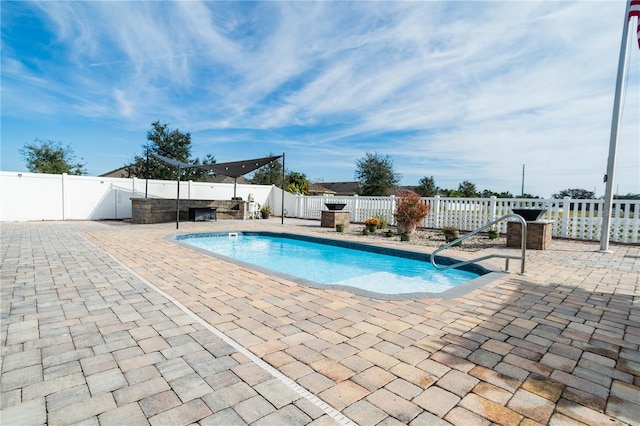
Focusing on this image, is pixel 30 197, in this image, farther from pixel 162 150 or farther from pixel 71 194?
pixel 162 150

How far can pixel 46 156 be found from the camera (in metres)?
21.4

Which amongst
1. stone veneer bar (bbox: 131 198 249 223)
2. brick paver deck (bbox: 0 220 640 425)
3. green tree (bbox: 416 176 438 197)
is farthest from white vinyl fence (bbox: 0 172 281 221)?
green tree (bbox: 416 176 438 197)

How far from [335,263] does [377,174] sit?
2228 centimetres

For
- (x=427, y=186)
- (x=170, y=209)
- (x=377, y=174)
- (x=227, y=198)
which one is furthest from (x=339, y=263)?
(x=427, y=186)

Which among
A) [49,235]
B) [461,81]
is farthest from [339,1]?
[49,235]

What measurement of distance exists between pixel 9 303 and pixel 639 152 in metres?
11.9

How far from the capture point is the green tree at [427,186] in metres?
36.1

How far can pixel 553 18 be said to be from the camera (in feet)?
21.5

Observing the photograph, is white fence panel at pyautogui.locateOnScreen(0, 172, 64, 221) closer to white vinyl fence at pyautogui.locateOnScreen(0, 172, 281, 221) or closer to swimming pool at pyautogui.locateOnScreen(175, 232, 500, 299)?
white vinyl fence at pyautogui.locateOnScreen(0, 172, 281, 221)

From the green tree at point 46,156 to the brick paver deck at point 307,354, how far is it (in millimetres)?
22970

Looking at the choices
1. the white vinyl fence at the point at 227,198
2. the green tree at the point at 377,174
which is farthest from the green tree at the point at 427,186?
the white vinyl fence at the point at 227,198

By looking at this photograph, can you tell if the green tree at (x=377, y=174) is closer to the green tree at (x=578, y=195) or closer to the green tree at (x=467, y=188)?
the green tree at (x=578, y=195)

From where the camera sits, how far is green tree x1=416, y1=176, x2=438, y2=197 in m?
36.1

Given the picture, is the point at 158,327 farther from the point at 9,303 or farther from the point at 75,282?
the point at 75,282
